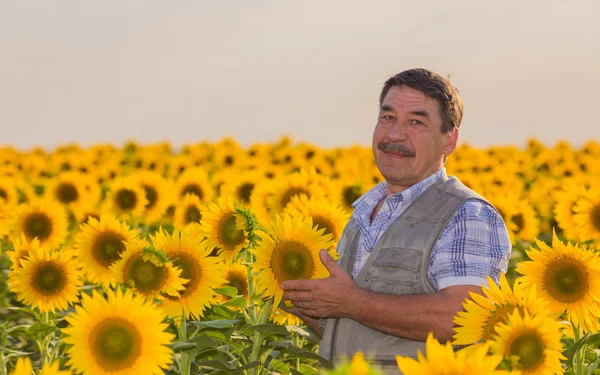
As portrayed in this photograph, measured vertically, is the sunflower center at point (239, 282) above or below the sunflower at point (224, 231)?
below

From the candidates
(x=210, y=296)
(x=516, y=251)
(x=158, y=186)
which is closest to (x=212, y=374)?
(x=210, y=296)

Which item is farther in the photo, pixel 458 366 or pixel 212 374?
pixel 212 374

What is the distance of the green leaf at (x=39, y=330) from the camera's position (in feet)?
18.6

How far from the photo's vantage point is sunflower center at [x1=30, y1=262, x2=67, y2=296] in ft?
20.2

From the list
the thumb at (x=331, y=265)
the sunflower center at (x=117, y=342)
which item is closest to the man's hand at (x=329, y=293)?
the thumb at (x=331, y=265)

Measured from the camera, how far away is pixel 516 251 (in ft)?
46.0

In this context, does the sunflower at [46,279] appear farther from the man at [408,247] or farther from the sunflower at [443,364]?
the sunflower at [443,364]

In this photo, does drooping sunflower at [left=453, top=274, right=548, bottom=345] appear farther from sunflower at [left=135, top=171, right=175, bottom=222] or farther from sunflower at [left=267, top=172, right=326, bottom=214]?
sunflower at [left=135, top=171, right=175, bottom=222]

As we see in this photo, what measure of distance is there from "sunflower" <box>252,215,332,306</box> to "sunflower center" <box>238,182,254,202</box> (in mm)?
7062

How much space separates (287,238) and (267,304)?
0.45 metres

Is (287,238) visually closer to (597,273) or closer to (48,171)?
(597,273)

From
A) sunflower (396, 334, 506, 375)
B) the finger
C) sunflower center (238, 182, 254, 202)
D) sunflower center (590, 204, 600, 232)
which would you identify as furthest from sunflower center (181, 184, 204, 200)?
sunflower (396, 334, 506, 375)

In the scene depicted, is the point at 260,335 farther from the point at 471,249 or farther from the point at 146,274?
the point at 471,249

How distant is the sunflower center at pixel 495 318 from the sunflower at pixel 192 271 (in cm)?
181
